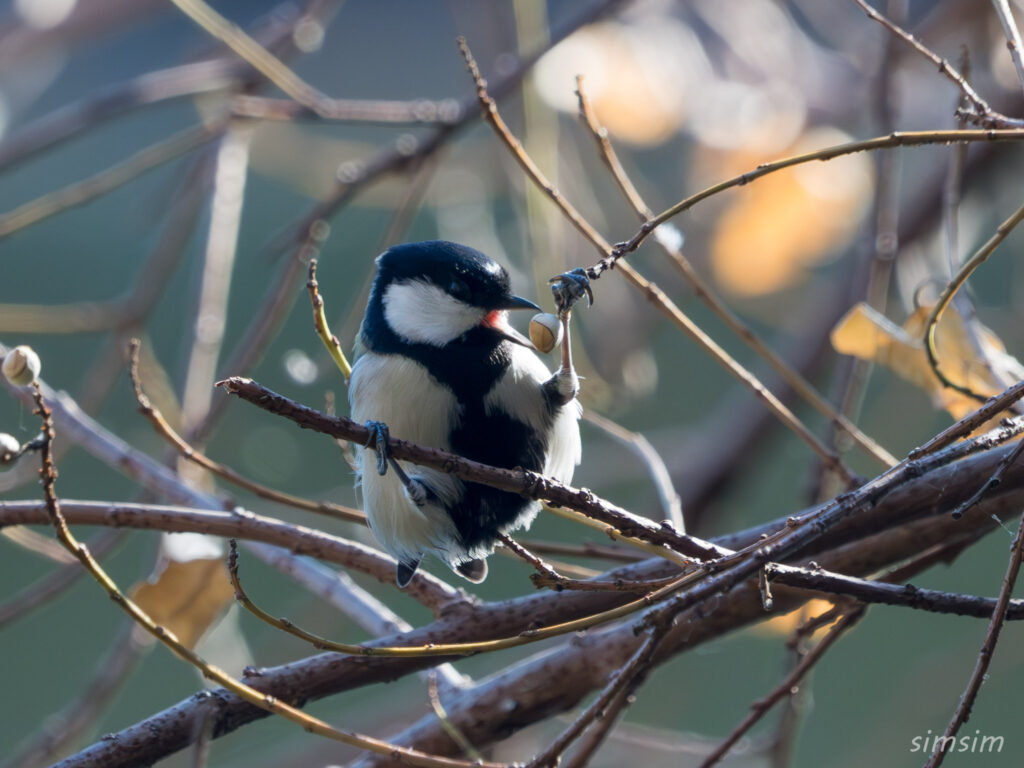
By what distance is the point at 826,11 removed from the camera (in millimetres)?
2922

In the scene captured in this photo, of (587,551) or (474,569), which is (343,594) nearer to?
(474,569)

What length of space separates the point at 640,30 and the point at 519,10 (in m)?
0.82

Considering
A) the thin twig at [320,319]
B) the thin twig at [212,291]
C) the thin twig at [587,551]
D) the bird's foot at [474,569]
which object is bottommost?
the thin twig at [587,551]

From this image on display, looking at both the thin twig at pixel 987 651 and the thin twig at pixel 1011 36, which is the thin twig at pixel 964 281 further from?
the thin twig at pixel 987 651

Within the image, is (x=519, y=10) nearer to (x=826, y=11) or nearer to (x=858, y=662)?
(x=826, y=11)

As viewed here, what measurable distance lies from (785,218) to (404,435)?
1.41 meters

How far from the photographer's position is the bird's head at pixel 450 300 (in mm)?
1469

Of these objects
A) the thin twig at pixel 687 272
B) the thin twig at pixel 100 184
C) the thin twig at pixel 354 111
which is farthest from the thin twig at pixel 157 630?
the thin twig at pixel 354 111

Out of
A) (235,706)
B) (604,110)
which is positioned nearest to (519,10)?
(604,110)

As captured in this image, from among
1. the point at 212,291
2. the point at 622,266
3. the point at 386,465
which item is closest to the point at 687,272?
the point at 622,266

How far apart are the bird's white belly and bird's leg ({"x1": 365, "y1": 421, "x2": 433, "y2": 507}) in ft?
0.04

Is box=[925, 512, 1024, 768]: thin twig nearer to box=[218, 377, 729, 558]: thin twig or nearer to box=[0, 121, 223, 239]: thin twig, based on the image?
box=[218, 377, 729, 558]: thin twig

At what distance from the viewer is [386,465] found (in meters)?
1.16

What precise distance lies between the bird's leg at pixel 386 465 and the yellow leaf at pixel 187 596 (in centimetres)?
24
